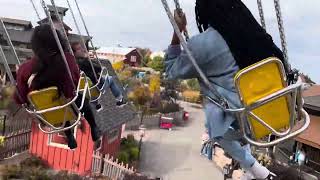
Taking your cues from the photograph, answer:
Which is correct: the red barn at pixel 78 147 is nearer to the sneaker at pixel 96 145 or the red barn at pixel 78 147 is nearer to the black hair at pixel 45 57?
the sneaker at pixel 96 145

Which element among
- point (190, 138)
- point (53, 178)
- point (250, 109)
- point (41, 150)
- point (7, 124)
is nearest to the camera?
point (250, 109)

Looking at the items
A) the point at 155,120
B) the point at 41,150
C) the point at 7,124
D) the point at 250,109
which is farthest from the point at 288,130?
the point at 155,120

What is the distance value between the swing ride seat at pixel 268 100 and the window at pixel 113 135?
1761cm

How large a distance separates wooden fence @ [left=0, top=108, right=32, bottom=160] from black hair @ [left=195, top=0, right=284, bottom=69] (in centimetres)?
1502

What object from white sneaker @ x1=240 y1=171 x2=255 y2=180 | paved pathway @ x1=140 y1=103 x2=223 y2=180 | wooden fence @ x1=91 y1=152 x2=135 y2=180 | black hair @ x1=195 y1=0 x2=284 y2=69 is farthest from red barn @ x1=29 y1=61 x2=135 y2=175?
black hair @ x1=195 y1=0 x2=284 y2=69

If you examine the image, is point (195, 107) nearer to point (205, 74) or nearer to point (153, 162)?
point (153, 162)

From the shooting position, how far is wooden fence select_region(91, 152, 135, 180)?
17.9 meters

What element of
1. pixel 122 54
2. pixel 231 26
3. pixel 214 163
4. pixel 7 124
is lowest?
pixel 214 163

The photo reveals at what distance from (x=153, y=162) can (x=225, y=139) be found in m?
20.1

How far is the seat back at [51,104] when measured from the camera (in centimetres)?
430

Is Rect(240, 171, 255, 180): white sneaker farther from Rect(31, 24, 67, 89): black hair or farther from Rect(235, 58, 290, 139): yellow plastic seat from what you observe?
Rect(31, 24, 67, 89): black hair

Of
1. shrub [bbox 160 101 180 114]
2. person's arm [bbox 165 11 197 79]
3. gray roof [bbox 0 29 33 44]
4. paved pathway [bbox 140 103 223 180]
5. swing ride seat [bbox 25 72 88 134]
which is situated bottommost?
paved pathway [bbox 140 103 223 180]

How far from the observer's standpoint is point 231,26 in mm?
3234

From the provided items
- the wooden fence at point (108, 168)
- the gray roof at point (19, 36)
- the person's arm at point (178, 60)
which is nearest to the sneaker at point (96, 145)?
the wooden fence at point (108, 168)
